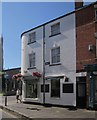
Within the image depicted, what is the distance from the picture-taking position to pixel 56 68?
1099 inches

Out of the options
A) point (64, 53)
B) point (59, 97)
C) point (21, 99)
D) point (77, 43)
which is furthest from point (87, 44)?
point (21, 99)

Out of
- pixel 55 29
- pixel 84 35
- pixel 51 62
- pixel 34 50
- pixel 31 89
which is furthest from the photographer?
pixel 31 89

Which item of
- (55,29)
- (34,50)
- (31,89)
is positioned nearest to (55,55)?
(55,29)

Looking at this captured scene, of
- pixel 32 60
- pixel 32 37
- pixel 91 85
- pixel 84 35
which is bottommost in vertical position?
pixel 91 85

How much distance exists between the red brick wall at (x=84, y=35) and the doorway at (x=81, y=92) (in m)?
1.00

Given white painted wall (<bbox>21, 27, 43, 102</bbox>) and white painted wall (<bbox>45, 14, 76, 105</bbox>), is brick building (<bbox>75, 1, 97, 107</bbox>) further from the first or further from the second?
white painted wall (<bbox>21, 27, 43, 102</bbox>)

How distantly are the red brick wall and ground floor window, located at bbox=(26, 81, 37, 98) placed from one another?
24.3ft

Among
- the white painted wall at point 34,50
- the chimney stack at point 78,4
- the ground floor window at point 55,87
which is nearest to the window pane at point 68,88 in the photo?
the ground floor window at point 55,87

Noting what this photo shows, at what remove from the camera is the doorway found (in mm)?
24609

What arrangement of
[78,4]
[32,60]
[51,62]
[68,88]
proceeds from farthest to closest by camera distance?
[32,60] < [51,62] < [78,4] < [68,88]

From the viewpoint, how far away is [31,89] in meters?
31.9

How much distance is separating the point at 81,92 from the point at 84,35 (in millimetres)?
4417

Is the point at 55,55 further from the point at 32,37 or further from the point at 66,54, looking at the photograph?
the point at 32,37

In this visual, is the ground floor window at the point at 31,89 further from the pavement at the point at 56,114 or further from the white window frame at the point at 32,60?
the pavement at the point at 56,114
